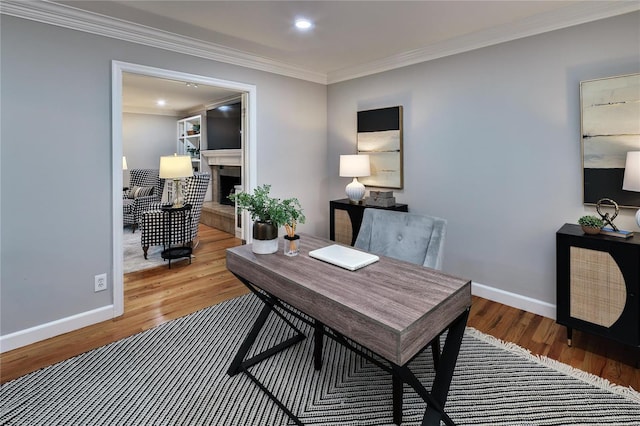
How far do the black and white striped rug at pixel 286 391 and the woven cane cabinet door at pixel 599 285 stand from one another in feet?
1.20

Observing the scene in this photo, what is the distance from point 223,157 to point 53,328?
14.3ft

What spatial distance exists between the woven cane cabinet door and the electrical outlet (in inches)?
138

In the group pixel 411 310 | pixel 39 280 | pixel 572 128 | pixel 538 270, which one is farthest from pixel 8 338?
pixel 572 128

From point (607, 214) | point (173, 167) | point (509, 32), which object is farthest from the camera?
point (173, 167)

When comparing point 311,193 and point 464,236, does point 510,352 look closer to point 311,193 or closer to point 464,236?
point 464,236

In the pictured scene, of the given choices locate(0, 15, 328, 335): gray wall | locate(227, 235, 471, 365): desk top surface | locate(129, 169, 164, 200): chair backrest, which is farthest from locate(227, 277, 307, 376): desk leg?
locate(129, 169, 164, 200): chair backrest

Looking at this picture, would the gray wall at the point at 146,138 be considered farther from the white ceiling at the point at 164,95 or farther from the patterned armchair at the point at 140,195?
the patterned armchair at the point at 140,195

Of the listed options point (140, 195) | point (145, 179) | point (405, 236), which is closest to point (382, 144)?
point (405, 236)

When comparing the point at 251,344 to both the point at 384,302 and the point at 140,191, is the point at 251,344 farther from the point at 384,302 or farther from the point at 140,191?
the point at 140,191

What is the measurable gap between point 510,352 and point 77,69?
376 centimetres

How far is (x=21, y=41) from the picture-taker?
225 cm

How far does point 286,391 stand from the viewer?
73.3 inches

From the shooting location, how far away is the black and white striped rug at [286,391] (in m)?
1.67

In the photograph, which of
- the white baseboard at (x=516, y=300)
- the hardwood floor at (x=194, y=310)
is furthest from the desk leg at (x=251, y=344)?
the white baseboard at (x=516, y=300)
